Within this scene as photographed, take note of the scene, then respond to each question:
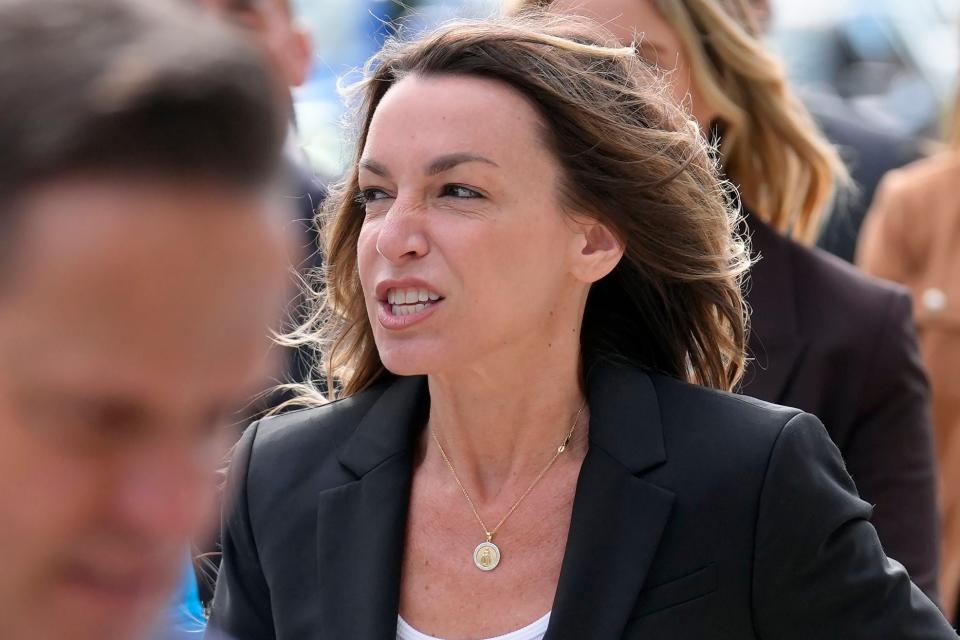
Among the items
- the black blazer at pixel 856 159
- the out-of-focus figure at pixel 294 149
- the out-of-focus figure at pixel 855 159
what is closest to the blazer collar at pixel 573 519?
the out-of-focus figure at pixel 294 149

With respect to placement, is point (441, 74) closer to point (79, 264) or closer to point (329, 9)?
point (79, 264)

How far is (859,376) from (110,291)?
3.06 meters

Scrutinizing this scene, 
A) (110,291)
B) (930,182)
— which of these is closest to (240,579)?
(110,291)

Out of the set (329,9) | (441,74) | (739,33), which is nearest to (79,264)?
(441,74)

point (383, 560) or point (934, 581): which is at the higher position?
point (383, 560)

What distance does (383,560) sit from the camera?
2.88 meters

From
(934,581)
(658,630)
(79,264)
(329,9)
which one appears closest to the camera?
(79,264)

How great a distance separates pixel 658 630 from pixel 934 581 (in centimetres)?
122

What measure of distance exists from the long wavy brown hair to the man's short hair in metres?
2.08

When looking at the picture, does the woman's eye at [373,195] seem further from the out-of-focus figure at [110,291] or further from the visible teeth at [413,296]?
the out-of-focus figure at [110,291]

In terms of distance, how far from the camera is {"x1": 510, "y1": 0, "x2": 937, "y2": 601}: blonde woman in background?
367cm

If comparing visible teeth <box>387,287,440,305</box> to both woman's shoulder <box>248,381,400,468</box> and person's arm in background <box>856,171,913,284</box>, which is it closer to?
woman's shoulder <box>248,381,400,468</box>

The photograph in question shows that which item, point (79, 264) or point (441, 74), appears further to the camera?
point (441, 74)

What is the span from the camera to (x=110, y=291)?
0.90m
